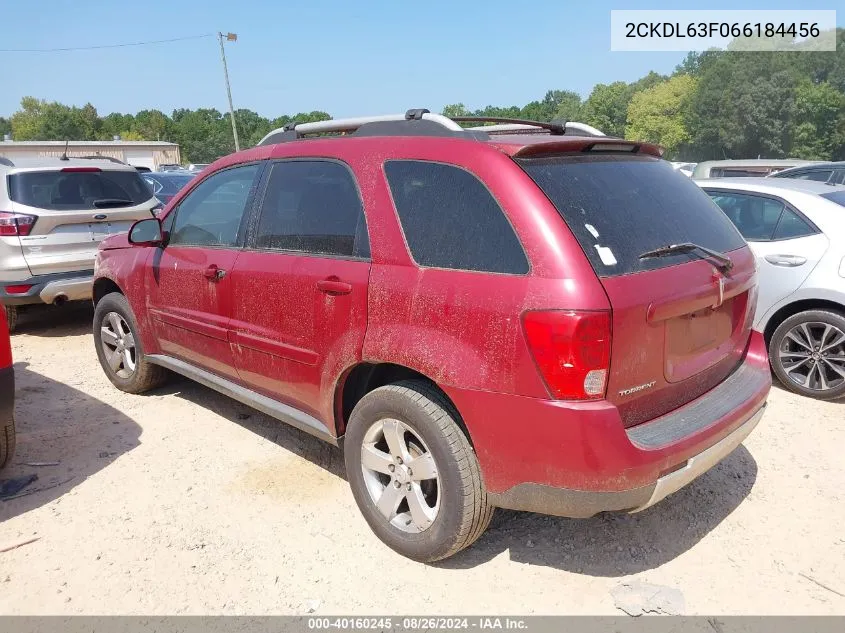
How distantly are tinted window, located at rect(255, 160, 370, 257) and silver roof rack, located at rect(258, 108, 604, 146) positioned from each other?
0.80 ft

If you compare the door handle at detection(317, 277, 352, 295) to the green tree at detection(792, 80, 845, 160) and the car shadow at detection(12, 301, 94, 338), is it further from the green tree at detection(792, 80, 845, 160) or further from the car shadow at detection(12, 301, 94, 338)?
the green tree at detection(792, 80, 845, 160)

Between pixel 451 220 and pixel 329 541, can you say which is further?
pixel 329 541

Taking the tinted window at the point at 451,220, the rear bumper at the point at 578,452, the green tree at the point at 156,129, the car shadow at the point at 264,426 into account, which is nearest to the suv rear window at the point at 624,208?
the tinted window at the point at 451,220

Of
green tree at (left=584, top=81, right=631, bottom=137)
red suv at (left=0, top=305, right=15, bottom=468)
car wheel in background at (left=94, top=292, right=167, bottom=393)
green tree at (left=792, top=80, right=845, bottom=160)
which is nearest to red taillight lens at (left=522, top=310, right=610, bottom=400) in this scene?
red suv at (left=0, top=305, right=15, bottom=468)

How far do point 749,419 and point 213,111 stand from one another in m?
124

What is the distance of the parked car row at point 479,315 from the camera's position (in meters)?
2.21

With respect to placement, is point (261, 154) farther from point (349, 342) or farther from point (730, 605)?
point (730, 605)

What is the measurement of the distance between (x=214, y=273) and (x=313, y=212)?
2.82ft

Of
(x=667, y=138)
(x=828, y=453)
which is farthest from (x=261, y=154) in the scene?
A: (x=667, y=138)

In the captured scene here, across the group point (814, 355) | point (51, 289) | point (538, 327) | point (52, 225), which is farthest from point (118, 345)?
point (814, 355)

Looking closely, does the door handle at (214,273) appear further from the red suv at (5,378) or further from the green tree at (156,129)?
the green tree at (156,129)

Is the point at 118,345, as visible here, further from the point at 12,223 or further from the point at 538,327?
the point at 538,327

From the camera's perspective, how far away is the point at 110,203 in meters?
6.73

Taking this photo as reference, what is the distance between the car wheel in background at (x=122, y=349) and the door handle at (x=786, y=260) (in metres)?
4.78
